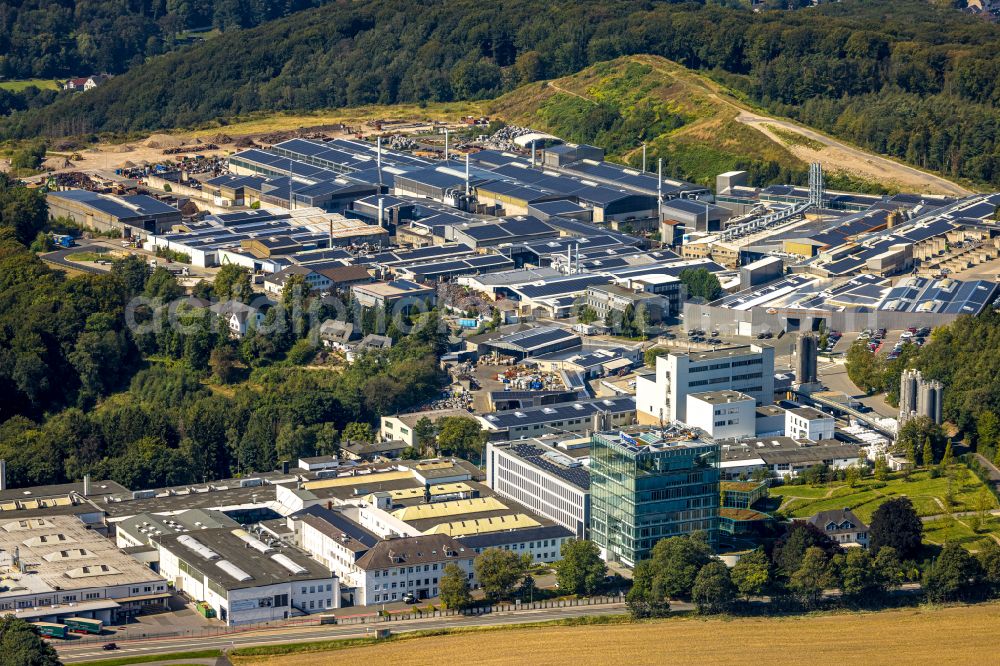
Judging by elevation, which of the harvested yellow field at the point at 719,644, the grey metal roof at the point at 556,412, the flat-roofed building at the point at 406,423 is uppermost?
the grey metal roof at the point at 556,412

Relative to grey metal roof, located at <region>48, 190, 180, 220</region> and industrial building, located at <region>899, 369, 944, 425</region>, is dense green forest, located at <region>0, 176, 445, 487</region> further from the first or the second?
industrial building, located at <region>899, 369, 944, 425</region>

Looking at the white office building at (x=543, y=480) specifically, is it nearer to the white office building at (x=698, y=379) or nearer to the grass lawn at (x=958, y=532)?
the white office building at (x=698, y=379)

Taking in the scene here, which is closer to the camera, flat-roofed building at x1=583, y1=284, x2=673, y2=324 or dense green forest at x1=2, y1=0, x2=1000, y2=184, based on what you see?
flat-roofed building at x1=583, y1=284, x2=673, y2=324

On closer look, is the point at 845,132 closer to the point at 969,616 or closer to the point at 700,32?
the point at 700,32

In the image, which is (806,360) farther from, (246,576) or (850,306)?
(246,576)

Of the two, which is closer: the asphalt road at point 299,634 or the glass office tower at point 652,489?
the asphalt road at point 299,634

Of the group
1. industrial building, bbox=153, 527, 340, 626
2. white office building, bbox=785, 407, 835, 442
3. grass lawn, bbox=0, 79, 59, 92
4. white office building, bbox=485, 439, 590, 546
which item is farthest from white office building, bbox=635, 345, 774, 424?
grass lawn, bbox=0, 79, 59, 92

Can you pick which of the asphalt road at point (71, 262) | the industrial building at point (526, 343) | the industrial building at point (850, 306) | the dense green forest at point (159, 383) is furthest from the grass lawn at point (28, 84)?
the industrial building at point (850, 306)
